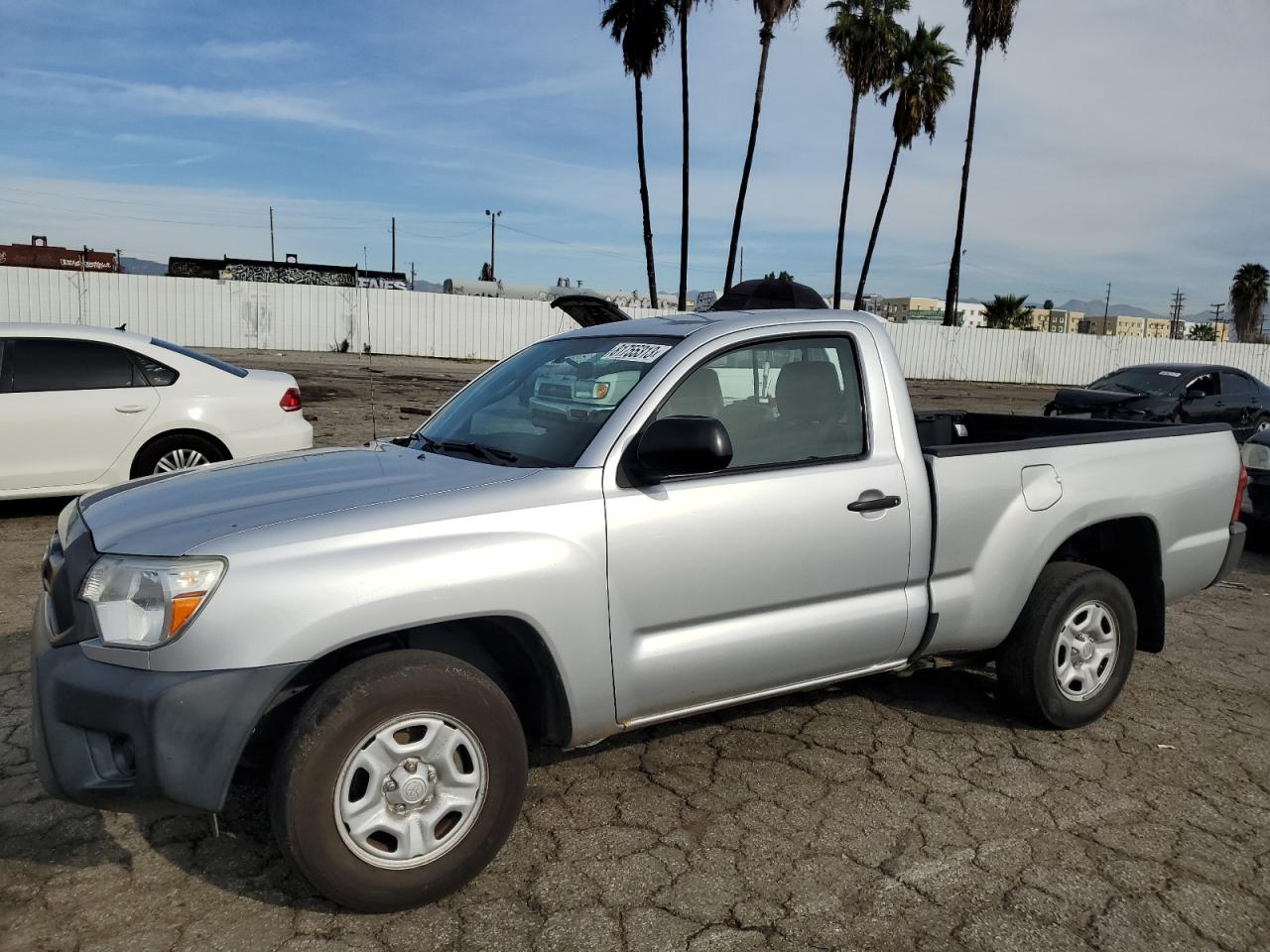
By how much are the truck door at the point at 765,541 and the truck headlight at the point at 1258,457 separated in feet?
19.7

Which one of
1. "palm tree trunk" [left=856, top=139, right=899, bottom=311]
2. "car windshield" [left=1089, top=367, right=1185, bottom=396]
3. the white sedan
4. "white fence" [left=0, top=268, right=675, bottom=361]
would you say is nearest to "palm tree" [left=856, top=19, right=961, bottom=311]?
"palm tree trunk" [left=856, top=139, right=899, bottom=311]

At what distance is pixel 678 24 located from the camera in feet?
111

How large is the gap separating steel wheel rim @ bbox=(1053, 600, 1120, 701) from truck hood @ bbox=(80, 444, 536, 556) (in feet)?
8.05

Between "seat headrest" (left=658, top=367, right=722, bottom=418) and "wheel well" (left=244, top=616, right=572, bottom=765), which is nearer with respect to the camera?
"wheel well" (left=244, top=616, right=572, bottom=765)

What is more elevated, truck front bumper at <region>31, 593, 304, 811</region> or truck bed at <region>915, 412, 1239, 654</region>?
truck bed at <region>915, 412, 1239, 654</region>

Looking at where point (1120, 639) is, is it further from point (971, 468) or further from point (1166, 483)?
point (971, 468)

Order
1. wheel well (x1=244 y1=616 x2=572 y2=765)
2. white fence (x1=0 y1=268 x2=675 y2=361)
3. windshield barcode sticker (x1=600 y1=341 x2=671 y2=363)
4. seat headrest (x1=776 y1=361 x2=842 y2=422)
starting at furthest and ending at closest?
white fence (x1=0 y1=268 x2=675 y2=361), seat headrest (x1=776 y1=361 x2=842 y2=422), windshield barcode sticker (x1=600 y1=341 x2=671 y2=363), wheel well (x1=244 y1=616 x2=572 y2=765)

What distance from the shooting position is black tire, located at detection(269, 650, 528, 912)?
2.62 metres

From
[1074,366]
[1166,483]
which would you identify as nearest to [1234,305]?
[1074,366]

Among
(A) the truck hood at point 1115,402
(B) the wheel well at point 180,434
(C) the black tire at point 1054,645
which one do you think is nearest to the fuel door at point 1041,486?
(C) the black tire at point 1054,645

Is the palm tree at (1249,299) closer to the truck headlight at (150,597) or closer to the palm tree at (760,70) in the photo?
the palm tree at (760,70)

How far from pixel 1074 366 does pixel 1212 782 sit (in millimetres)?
37119

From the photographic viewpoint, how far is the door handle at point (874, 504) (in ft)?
11.7

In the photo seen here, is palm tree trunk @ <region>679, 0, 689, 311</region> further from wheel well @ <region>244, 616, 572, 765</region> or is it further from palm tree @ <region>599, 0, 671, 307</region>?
wheel well @ <region>244, 616, 572, 765</region>
